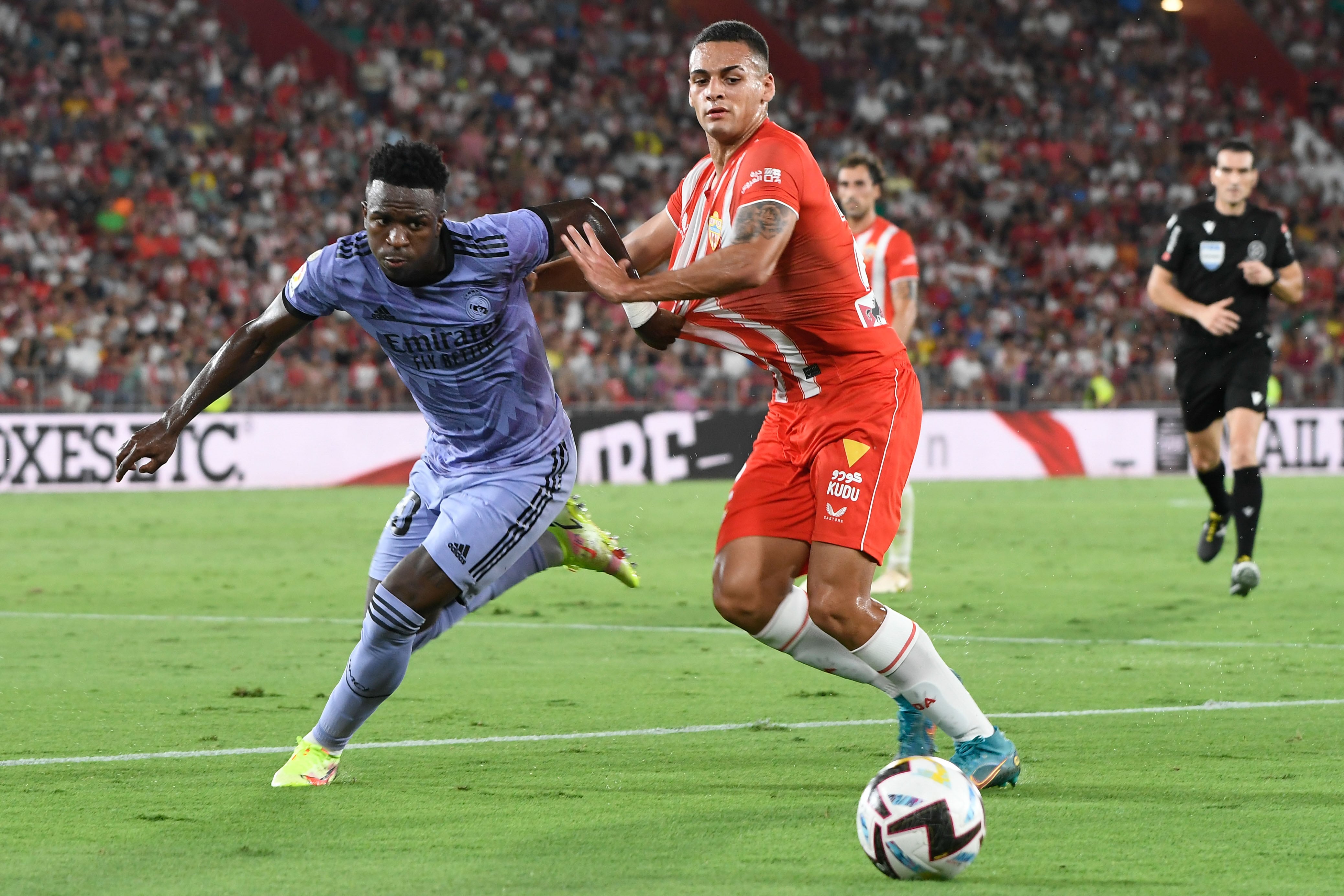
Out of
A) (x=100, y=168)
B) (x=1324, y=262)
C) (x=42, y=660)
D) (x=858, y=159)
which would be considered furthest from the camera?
(x=1324, y=262)

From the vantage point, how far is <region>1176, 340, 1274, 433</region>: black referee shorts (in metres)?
10.9

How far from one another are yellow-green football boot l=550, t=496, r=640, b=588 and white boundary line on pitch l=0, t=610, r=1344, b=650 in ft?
9.48

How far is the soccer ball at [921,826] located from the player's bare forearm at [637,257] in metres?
2.04

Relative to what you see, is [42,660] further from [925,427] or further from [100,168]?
[100,168]

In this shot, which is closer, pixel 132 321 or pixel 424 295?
pixel 424 295

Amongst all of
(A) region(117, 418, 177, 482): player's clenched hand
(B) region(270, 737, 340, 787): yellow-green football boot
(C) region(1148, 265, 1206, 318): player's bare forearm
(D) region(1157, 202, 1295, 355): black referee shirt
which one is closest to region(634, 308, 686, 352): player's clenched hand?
(A) region(117, 418, 177, 482): player's clenched hand

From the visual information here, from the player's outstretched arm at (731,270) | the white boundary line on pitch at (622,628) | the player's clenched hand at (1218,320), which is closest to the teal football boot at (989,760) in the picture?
the player's outstretched arm at (731,270)

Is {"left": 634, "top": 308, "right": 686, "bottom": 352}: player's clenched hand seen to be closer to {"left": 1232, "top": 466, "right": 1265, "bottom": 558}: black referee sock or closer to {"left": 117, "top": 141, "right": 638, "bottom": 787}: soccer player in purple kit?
{"left": 117, "top": 141, "right": 638, "bottom": 787}: soccer player in purple kit

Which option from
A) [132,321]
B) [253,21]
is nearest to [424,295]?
[132,321]

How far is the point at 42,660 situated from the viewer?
816 cm

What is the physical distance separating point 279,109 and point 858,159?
→ 18.8 m

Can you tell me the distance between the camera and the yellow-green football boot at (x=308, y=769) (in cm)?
526

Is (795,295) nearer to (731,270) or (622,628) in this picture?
(731,270)

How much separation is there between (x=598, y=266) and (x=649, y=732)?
6.46ft
